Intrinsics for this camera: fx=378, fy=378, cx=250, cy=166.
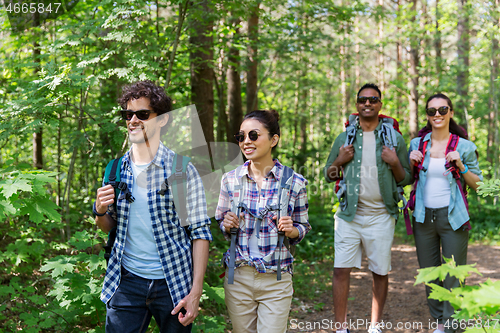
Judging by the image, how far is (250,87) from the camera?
30.7ft

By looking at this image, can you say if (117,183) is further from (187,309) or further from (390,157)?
(390,157)

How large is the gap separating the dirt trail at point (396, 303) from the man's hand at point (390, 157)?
2079mm

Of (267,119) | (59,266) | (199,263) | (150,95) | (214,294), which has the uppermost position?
(150,95)

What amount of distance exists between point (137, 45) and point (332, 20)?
14.7 ft

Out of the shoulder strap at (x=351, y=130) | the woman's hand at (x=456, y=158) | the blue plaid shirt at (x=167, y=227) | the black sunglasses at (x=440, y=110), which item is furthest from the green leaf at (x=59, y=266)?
the black sunglasses at (x=440, y=110)

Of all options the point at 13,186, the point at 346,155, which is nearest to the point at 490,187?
the point at 346,155

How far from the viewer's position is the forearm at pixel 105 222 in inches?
94.1

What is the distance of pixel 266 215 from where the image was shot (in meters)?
2.73

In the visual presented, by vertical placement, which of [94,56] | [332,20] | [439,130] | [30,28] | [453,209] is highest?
[332,20]

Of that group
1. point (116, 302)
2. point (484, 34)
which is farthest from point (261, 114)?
point (484, 34)

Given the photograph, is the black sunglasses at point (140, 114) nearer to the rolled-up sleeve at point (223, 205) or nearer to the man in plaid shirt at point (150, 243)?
the man in plaid shirt at point (150, 243)

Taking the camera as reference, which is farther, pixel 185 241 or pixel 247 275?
pixel 247 275

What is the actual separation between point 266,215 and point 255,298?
1.96 ft

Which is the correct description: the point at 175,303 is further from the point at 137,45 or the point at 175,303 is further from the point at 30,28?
the point at 30,28
